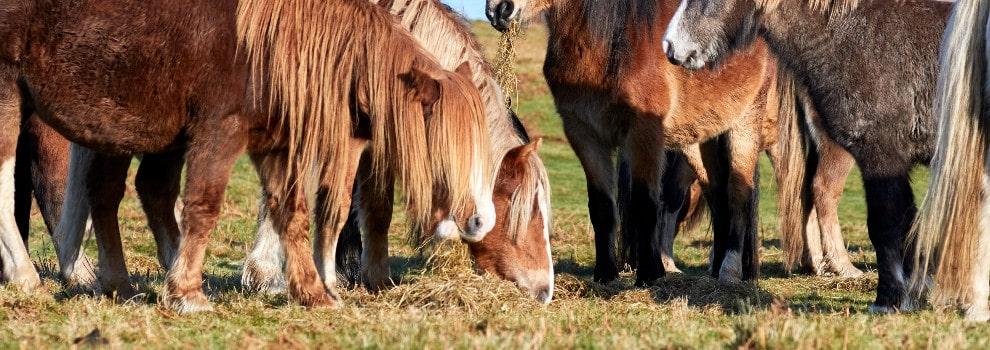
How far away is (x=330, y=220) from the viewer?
21.9 ft

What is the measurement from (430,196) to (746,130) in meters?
4.42

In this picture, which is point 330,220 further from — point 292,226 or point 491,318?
point 491,318

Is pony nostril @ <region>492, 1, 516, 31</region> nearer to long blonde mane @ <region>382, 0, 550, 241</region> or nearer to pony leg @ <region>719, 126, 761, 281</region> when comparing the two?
long blonde mane @ <region>382, 0, 550, 241</region>

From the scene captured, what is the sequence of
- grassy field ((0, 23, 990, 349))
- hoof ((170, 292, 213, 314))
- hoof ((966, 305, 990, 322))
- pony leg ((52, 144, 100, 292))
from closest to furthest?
grassy field ((0, 23, 990, 349))
hoof ((966, 305, 990, 322))
hoof ((170, 292, 213, 314))
pony leg ((52, 144, 100, 292))

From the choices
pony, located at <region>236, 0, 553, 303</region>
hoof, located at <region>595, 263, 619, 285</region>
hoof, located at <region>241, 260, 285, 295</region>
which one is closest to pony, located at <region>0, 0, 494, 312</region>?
pony, located at <region>236, 0, 553, 303</region>

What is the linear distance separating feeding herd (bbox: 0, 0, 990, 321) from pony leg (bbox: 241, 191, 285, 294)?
0.01m

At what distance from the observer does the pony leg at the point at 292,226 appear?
6.16 meters

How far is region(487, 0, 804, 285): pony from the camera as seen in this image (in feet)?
27.1

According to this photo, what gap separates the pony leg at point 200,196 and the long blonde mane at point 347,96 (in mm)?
285

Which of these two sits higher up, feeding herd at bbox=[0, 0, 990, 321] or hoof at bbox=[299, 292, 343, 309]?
feeding herd at bbox=[0, 0, 990, 321]

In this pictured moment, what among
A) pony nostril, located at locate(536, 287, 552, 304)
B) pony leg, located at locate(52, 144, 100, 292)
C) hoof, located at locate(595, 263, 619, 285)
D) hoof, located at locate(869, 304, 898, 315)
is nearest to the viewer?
hoof, located at locate(869, 304, 898, 315)

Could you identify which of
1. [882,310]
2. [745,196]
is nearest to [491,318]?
[882,310]

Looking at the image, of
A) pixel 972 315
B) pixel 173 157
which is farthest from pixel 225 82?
pixel 972 315

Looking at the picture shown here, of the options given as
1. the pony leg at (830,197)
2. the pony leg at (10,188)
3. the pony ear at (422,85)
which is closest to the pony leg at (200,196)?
the pony ear at (422,85)
